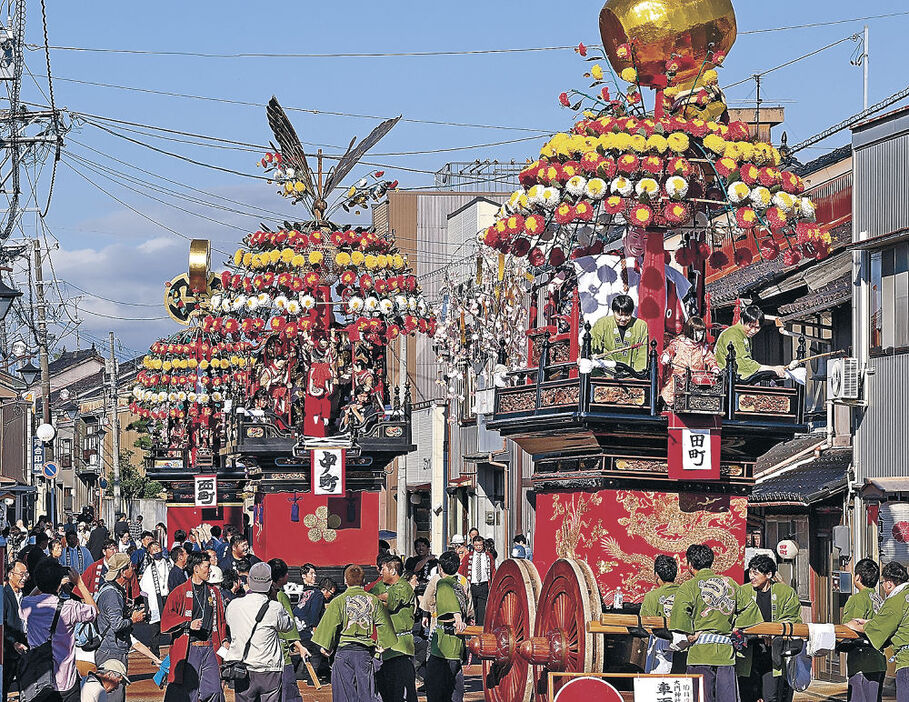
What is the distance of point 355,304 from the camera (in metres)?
25.0

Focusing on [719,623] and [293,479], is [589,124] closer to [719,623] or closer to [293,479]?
[719,623]

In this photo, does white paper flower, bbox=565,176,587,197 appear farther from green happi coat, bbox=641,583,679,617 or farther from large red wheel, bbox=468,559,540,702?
green happi coat, bbox=641,583,679,617

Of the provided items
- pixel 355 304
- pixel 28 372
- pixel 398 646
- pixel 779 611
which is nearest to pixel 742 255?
pixel 779 611

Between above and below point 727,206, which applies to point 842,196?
above

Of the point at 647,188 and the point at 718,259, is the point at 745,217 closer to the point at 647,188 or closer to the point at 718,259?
the point at 647,188

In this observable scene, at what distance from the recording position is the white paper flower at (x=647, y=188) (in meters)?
13.4

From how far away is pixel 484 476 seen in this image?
43969mm

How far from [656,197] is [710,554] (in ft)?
10.3

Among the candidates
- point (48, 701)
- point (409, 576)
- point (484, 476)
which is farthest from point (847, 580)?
point (484, 476)

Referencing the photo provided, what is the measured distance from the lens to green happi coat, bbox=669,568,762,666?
39.8ft

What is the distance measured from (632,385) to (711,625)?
2.22m

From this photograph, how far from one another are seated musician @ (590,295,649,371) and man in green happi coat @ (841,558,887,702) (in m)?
2.59

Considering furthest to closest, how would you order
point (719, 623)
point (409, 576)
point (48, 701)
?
1. point (409, 576)
2. point (719, 623)
3. point (48, 701)

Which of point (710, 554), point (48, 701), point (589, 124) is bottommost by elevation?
point (48, 701)
